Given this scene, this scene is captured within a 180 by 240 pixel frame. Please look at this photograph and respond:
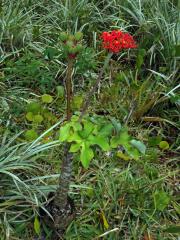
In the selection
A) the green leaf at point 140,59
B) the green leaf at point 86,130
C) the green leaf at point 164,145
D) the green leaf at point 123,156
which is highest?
the green leaf at point 86,130

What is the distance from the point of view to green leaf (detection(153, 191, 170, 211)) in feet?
7.27

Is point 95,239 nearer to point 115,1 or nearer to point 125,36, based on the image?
point 125,36

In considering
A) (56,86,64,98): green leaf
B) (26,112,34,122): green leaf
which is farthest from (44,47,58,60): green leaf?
(26,112,34,122): green leaf

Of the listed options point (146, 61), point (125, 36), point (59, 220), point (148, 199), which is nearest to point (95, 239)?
point (59, 220)

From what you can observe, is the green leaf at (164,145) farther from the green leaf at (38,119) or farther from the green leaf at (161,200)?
the green leaf at (38,119)

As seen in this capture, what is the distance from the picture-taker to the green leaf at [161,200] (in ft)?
7.27

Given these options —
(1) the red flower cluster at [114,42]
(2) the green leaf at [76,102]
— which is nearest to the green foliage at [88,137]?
(1) the red flower cluster at [114,42]

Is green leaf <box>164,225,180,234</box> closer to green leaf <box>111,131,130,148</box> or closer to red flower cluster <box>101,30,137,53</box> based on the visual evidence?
green leaf <box>111,131,130,148</box>

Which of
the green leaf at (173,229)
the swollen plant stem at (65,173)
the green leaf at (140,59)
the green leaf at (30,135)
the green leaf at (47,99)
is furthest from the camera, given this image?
the green leaf at (140,59)

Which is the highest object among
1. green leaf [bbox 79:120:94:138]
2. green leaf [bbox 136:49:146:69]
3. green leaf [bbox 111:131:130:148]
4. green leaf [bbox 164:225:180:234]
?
green leaf [bbox 79:120:94:138]

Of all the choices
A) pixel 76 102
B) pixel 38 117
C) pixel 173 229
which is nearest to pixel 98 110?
pixel 76 102

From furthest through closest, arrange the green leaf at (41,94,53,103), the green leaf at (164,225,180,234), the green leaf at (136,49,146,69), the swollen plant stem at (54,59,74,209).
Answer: the green leaf at (136,49,146,69) → the green leaf at (41,94,53,103) → the green leaf at (164,225,180,234) → the swollen plant stem at (54,59,74,209)

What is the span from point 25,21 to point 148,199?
1584 millimetres

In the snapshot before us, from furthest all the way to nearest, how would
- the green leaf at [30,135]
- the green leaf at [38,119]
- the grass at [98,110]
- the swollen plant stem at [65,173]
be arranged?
the green leaf at [38,119] < the green leaf at [30,135] < the grass at [98,110] < the swollen plant stem at [65,173]
